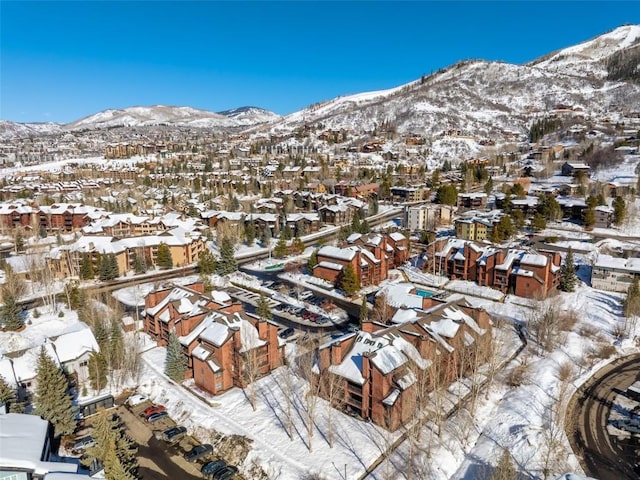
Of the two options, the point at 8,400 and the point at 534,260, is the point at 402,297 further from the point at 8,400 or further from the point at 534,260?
the point at 8,400

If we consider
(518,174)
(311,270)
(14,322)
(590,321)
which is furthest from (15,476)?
(518,174)

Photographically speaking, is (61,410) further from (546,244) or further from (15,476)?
(546,244)

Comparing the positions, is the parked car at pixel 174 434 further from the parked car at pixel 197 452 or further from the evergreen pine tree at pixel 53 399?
the evergreen pine tree at pixel 53 399

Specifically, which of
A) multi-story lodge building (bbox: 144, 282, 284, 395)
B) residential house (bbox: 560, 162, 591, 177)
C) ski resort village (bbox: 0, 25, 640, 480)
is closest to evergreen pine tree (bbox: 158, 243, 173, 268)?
ski resort village (bbox: 0, 25, 640, 480)

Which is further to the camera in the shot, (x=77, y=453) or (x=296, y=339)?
(x=296, y=339)

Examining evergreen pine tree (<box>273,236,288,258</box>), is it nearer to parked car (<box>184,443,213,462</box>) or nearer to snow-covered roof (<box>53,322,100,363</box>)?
snow-covered roof (<box>53,322,100,363</box>)

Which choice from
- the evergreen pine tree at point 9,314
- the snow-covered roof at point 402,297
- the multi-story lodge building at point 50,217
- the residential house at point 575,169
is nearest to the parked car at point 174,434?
the snow-covered roof at point 402,297
